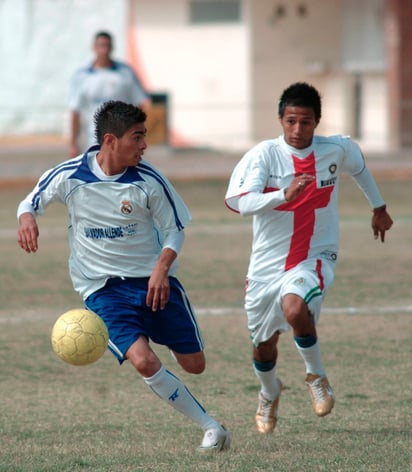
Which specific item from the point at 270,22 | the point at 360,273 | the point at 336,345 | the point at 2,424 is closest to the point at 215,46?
the point at 270,22

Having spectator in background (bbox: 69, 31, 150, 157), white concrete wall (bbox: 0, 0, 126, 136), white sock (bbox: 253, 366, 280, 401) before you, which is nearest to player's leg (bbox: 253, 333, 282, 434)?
white sock (bbox: 253, 366, 280, 401)

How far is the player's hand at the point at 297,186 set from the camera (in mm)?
6133

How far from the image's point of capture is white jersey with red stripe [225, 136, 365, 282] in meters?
6.77

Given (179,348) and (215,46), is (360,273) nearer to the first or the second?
(179,348)

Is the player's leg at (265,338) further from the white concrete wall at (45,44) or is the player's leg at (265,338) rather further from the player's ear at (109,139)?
the white concrete wall at (45,44)

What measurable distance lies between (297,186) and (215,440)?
52.9 inches

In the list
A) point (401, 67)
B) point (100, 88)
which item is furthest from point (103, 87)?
point (401, 67)

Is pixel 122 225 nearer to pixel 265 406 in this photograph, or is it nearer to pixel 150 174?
pixel 150 174

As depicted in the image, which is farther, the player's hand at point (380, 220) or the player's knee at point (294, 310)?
the player's hand at point (380, 220)

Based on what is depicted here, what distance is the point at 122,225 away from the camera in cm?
632

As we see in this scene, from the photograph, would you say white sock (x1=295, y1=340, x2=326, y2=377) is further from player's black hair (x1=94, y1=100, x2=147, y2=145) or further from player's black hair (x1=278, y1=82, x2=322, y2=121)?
player's black hair (x1=94, y1=100, x2=147, y2=145)

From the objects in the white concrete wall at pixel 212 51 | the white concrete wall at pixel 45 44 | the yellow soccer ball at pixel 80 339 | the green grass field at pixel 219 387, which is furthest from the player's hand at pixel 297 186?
the white concrete wall at pixel 45 44

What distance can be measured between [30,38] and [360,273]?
19151 millimetres

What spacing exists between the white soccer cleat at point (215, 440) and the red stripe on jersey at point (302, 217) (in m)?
1.17
